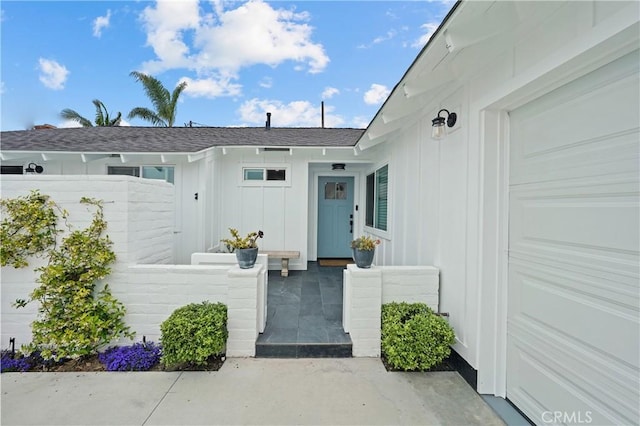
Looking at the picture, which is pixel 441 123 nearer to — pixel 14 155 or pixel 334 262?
pixel 334 262

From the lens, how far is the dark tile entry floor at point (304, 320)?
291 centimetres

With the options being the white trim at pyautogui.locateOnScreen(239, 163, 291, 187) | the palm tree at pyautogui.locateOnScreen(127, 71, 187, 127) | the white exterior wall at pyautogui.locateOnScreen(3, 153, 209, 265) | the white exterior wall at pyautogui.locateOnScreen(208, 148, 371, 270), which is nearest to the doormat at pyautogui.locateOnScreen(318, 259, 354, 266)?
the white exterior wall at pyautogui.locateOnScreen(208, 148, 371, 270)

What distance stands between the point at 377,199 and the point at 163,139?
17.3ft

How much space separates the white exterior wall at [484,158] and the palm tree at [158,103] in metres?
16.3

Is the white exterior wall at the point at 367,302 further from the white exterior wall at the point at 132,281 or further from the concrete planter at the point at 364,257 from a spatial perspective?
the white exterior wall at the point at 132,281

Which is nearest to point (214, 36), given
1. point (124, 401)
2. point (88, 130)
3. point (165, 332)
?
point (88, 130)

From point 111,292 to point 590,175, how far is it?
4365 mm

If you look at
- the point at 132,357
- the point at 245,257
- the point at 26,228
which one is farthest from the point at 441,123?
the point at 26,228

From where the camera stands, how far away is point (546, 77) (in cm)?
175

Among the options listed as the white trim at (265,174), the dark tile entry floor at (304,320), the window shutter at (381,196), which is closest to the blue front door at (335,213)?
the white trim at (265,174)

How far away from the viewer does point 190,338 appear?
258 centimetres

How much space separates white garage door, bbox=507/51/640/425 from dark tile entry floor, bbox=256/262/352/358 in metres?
→ 1.70

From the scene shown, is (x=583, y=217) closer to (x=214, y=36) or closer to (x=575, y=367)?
(x=575, y=367)

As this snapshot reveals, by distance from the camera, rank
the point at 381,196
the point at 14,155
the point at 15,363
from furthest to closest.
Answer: the point at 381,196 → the point at 14,155 → the point at 15,363
